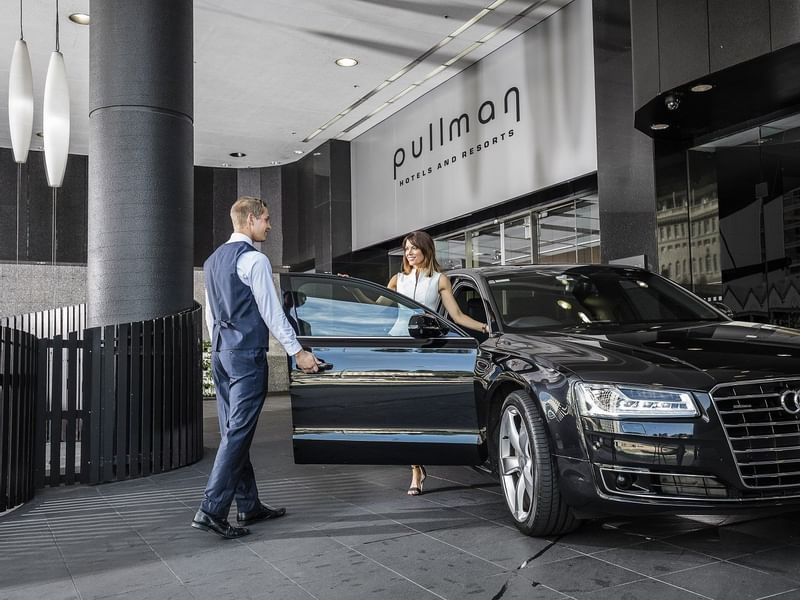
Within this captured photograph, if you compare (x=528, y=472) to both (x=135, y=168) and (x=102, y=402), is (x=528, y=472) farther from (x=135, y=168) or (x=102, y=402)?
(x=135, y=168)

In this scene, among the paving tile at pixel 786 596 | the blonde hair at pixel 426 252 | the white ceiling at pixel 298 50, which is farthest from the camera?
the white ceiling at pixel 298 50

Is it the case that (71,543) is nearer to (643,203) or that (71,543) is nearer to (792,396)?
(792,396)

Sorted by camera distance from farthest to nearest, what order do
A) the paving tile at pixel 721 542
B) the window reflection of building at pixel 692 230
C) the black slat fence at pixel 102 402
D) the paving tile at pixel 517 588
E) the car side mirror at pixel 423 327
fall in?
the window reflection of building at pixel 692 230 < the black slat fence at pixel 102 402 < the car side mirror at pixel 423 327 < the paving tile at pixel 721 542 < the paving tile at pixel 517 588

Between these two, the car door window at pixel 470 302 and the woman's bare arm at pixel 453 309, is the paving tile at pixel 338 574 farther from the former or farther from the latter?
the car door window at pixel 470 302

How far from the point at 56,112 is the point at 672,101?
23.9 ft

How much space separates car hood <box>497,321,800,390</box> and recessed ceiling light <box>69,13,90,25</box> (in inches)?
395

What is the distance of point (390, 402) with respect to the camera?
4.50 m

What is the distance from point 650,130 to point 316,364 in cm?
675

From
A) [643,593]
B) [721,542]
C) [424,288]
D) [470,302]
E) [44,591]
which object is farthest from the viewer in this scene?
[424,288]

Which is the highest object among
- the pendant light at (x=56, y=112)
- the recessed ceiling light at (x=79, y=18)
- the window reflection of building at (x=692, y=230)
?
the recessed ceiling light at (x=79, y=18)

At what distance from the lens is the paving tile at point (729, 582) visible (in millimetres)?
3023

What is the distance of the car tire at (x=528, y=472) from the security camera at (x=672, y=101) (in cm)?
536

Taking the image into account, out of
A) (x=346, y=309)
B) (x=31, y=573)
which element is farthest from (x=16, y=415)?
(x=346, y=309)

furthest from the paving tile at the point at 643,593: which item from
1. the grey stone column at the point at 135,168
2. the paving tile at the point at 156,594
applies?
the grey stone column at the point at 135,168
